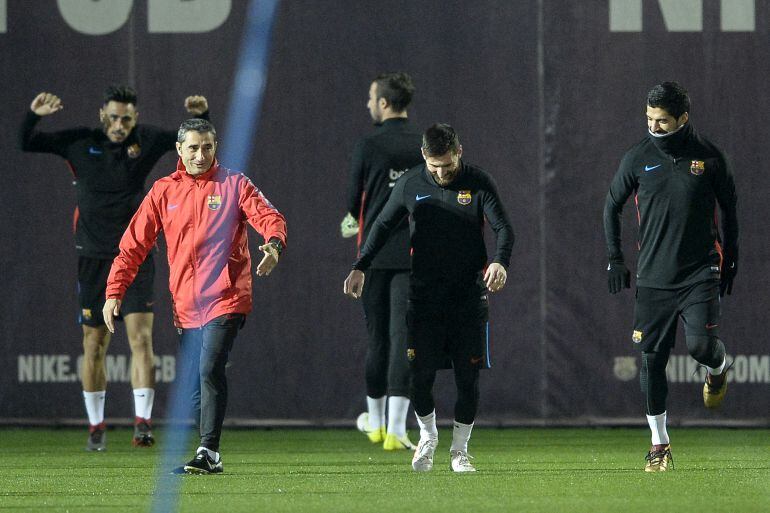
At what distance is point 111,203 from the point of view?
924 centimetres

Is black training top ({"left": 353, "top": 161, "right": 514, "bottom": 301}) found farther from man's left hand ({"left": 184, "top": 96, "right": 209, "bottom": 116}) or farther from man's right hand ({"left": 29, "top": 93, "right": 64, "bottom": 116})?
man's right hand ({"left": 29, "top": 93, "right": 64, "bottom": 116})

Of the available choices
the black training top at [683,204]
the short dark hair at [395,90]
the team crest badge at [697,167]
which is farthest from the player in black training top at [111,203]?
the team crest badge at [697,167]

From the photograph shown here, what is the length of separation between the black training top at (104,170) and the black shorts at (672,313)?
347 centimetres

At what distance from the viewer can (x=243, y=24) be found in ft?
34.6

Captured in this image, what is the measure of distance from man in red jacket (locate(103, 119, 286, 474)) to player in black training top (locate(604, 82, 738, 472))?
1.90 metres

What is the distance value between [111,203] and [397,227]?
1.86 m

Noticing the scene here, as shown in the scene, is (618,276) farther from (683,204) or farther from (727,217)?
(727,217)

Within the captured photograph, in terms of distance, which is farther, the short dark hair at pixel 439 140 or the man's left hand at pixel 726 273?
the man's left hand at pixel 726 273

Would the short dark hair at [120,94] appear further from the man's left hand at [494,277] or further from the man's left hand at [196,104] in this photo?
the man's left hand at [494,277]

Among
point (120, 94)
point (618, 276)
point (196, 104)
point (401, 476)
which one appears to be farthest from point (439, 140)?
point (120, 94)

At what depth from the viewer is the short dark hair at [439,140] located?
23.7ft

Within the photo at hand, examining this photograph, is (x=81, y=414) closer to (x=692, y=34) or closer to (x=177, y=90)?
(x=177, y=90)

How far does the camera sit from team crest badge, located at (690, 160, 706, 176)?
24.2ft

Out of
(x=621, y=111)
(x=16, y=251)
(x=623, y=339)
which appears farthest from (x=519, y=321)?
(x=16, y=251)
